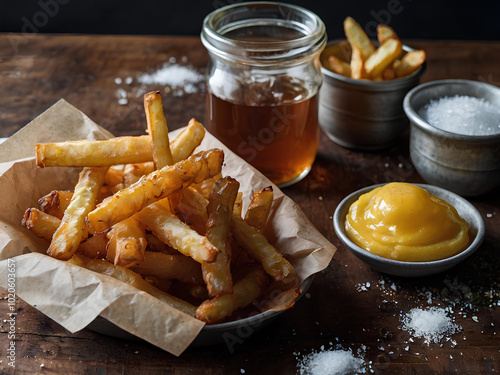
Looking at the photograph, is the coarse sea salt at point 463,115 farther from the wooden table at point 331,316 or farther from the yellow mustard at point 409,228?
the yellow mustard at point 409,228

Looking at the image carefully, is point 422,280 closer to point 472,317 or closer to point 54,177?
point 472,317

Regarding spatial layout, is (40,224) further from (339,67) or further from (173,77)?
(173,77)

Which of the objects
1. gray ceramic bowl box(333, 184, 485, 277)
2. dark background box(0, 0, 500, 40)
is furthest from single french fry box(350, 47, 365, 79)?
dark background box(0, 0, 500, 40)

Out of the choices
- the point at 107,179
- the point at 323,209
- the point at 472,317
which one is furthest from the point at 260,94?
the point at 472,317

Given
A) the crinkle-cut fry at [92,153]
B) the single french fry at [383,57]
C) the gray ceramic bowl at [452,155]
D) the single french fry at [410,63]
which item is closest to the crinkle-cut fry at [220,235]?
the crinkle-cut fry at [92,153]

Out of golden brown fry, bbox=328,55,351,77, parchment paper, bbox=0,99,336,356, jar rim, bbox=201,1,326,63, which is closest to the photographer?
parchment paper, bbox=0,99,336,356

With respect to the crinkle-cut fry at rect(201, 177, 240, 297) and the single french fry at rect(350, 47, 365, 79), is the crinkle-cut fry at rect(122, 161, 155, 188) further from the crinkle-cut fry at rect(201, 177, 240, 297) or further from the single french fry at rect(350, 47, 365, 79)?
the single french fry at rect(350, 47, 365, 79)
